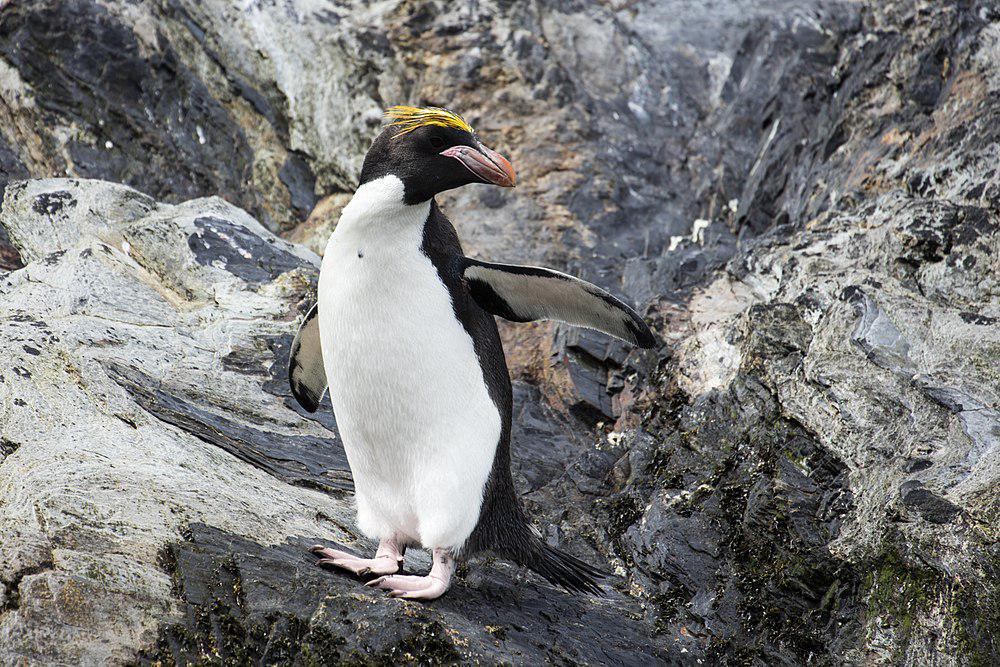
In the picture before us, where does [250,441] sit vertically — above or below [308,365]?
below

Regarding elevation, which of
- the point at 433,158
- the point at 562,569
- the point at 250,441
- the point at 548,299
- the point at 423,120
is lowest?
the point at 562,569

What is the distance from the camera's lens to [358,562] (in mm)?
3037

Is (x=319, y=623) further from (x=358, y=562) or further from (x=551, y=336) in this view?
(x=551, y=336)

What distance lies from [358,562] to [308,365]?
1127mm

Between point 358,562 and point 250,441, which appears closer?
point 358,562

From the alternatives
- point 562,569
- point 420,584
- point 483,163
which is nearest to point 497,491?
point 562,569

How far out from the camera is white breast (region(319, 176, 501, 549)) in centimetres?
320

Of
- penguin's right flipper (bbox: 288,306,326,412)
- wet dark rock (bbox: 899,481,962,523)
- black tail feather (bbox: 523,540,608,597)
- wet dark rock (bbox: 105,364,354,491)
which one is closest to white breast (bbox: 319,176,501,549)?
black tail feather (bbox: 523,540,608,597)

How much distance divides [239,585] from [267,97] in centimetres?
495

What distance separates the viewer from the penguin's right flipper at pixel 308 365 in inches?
150

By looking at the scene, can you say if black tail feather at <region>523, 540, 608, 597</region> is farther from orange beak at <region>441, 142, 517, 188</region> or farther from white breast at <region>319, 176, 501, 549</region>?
orange beak at <region>441, 142, 517, 188</region>

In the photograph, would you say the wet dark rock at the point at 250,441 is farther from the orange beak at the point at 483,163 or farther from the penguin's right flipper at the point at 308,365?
the orange beak at the point at 483,163

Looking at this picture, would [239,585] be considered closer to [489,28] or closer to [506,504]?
[506,504]

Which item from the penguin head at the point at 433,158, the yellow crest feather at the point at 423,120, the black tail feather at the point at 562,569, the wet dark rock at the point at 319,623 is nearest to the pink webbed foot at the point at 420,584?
the wet dark rock at the point at 319,623
